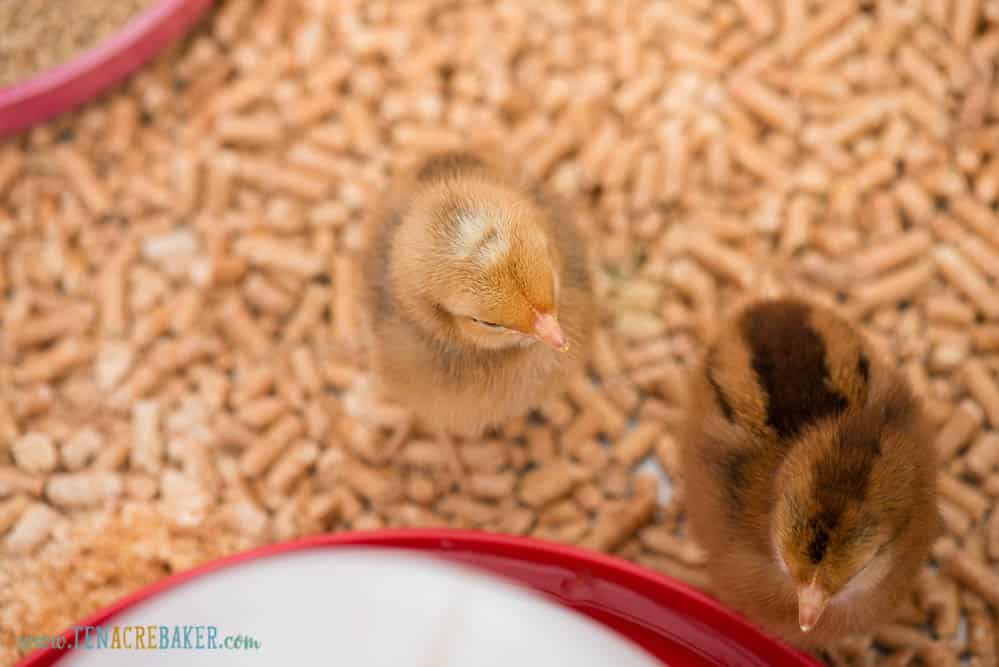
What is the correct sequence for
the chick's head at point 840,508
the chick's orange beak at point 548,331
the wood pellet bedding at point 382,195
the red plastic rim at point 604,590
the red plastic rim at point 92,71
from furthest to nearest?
the red plastic rim at point 92,71 < the wood pellet bedding at point 382,195 < the red plastic rim at point 604,590 < the chick's orange beak at point 548,331 < the chick's head at point 840,508

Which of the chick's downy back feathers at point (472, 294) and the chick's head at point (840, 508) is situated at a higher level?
the chick's downy back feathers at point (472, 294)

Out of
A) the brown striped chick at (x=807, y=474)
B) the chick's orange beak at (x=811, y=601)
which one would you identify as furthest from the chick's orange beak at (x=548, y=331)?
the chick's orange beak at (x=811, y=601)

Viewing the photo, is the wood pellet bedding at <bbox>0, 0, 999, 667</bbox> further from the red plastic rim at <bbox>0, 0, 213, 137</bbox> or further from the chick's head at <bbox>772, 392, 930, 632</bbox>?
the chick's head at <bbox>772, 392, 930, 632</bbox>

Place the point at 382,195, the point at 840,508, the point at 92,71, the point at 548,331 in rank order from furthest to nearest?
the point at 92,71 < the point at 382,195 < the point at 548,331 < the point at 840,508

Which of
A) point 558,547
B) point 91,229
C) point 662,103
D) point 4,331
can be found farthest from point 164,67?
point 558,547

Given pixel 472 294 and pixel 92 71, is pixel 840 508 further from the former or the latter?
pixel 92 71

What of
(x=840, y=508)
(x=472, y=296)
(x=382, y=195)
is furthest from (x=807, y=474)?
(x=382, y=195)

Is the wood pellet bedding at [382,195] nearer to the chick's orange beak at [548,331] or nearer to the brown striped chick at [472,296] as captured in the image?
the brown striped chick at [472,296]
